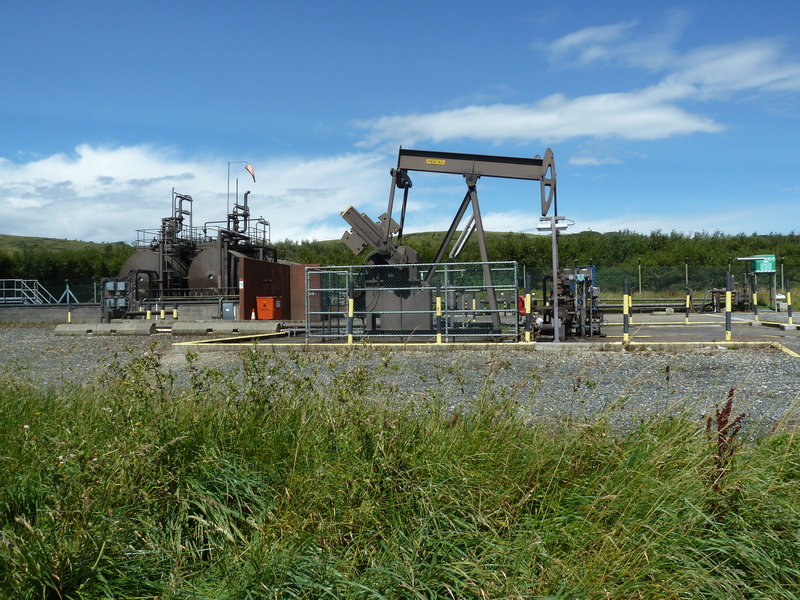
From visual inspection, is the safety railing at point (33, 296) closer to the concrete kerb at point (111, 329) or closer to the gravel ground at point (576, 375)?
the concrete kerb at point (111, 329)

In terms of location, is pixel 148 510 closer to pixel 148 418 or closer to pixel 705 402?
pixel 148 418

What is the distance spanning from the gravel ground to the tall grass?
667 millimetres

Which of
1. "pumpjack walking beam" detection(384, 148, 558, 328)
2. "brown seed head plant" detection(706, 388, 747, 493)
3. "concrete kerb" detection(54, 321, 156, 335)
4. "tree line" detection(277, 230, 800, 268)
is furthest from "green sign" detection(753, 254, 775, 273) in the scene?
"brown seed head plant" detection(706, 388, 747, 493)

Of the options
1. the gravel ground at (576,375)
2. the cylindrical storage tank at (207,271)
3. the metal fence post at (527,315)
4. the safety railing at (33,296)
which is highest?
the cylindrical storage tank at (207,271)

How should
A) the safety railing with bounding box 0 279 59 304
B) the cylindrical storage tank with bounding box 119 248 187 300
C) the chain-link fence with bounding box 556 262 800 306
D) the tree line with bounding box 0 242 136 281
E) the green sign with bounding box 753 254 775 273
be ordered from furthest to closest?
the tree line with bounding box 0 242 136 281, the chain-link fence with bounding box 556 262 800 306, the safety railing with bounding box 0 279 59 304, the cylindrical storage tank with bounding box 119 248 187 300, the green sign with bounding box 753 254 775 273

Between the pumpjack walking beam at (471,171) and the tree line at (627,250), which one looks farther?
the tree line at (627,250)

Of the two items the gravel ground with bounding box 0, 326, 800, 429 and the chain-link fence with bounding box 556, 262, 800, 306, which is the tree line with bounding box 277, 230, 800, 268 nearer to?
the chain-link fence with bounding box 556, 262, 800, 306

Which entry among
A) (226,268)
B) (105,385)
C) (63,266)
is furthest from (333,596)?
(63,266)

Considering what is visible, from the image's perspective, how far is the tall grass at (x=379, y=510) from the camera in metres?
2.79

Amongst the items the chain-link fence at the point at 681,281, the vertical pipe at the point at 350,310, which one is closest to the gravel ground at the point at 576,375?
the vertical pipe at the point at 350,310

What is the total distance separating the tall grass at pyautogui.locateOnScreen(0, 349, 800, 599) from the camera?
9.14ft

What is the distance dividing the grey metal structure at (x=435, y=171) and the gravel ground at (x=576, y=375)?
4281 millimetres

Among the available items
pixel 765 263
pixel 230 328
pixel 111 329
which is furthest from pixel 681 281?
pixel 111 329

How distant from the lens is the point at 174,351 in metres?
13.6
